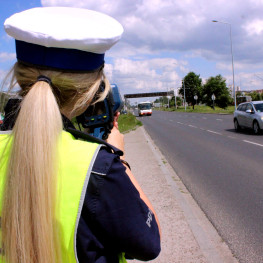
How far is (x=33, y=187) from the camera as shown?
3.03ft

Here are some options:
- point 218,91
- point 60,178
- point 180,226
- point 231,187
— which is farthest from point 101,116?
point 218,91

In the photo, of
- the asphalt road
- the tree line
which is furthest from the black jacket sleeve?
the tree line

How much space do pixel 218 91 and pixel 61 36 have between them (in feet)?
257

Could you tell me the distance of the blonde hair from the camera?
92 centimetres

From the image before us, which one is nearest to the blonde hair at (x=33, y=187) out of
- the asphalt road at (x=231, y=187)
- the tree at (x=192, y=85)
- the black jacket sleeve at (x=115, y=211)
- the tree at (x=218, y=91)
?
the black jacket sleeve at (x=115, y=211)

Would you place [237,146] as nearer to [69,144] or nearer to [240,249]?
[240,249]

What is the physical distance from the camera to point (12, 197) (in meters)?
0.94

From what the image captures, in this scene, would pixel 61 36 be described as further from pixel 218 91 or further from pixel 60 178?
pixel 218 91

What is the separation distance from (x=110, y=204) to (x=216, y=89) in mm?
78653

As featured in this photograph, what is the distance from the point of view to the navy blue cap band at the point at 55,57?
1076 mm

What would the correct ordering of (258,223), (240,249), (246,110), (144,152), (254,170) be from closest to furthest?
(240,249)
(258,223)
(254,170)
(144,152)
(246,110)

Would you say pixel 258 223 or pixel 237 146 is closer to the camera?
pixel 258 223

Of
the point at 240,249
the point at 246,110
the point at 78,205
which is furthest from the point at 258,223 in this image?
the point at 246,110

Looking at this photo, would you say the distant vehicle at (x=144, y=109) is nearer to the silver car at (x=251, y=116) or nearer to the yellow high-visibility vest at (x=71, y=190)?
the silver car at (x=251, y=116)
